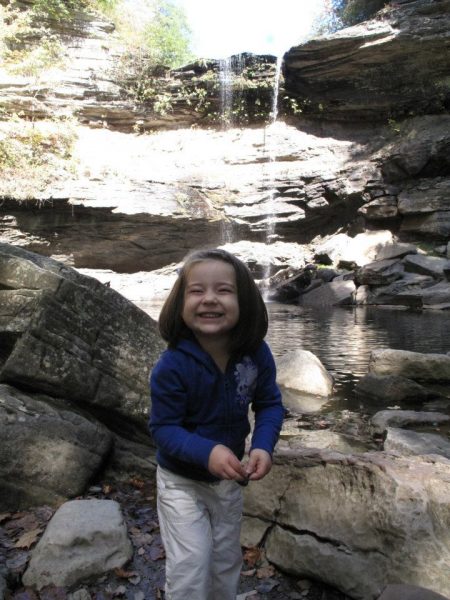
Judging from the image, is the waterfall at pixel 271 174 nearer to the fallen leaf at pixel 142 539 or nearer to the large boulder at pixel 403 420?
the large boulder at pixel 403 420

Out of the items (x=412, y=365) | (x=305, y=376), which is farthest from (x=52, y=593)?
(x=412, y=365)

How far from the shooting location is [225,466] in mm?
1342

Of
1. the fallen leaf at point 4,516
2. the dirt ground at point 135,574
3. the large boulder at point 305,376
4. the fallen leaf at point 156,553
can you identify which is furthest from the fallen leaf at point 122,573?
the large boulder at point 305,376

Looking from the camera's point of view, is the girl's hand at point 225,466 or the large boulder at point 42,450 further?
the large boulder at point 42,450

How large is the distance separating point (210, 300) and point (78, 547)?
1.35 metres

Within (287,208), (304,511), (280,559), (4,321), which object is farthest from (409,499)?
(287,208)

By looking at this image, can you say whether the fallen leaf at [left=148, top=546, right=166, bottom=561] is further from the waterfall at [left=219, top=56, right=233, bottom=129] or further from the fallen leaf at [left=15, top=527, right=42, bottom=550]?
the waterfall at [left=219, top=56, right=233, bottom=129]

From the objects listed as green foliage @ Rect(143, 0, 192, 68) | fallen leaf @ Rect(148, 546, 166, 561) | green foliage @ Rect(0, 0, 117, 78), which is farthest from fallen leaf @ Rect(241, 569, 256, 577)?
green foliage @ Rect(143, 0, 192, 68)

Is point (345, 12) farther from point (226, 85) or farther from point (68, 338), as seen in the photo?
point (68, 338)

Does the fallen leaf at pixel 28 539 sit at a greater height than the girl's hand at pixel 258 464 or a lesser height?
lesser

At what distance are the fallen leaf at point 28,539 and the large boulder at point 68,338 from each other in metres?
0.79

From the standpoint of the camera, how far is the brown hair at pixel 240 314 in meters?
1.65

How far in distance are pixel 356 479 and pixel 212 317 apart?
106 centimetres

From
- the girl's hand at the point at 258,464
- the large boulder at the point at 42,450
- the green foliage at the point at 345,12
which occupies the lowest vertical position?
the large boulder at the point at 42,450
